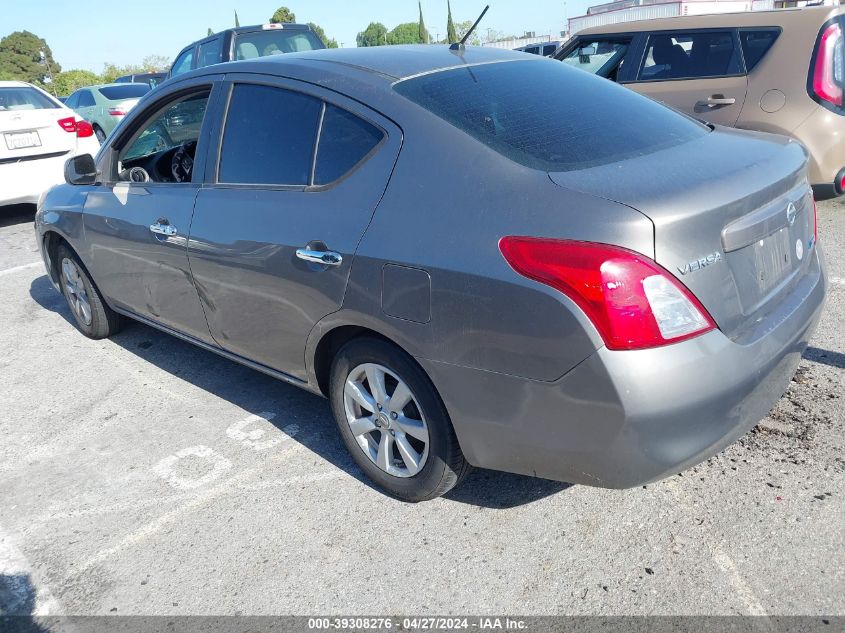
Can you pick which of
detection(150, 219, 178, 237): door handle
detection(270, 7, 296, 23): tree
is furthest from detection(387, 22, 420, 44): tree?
detection(150, 219, 178, 237): door handle

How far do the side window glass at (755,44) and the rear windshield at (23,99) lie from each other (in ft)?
24.9

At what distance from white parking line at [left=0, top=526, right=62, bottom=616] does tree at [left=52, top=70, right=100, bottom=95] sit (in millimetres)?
55498

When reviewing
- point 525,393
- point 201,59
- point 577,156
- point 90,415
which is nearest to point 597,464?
point 525,393

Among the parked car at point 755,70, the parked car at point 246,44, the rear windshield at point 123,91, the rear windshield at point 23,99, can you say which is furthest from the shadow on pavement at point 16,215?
the parked car at point 755,70

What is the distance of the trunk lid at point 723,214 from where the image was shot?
7.19 feet

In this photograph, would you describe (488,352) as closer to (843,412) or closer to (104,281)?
(843,412)

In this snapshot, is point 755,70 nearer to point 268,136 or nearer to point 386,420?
point 268,136

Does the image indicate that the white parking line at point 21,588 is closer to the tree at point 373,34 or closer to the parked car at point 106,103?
the parked car at point 106,103

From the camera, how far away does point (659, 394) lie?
214 cm

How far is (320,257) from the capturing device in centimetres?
283

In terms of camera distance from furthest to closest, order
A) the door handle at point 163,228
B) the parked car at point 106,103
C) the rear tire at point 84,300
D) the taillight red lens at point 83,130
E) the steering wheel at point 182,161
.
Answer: the parked car at point 106,103, the taillight red lens at point 83,130, the rear tire at point 84,300, the steering wheel at point 182,161, the door handle at point 163,228

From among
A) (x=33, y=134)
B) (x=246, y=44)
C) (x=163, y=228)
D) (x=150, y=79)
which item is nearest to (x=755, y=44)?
(x=163, y=228)

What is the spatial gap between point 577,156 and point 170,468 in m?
2.25

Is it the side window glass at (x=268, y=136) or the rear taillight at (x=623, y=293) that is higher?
the side window glass at (x=268, y=136)
